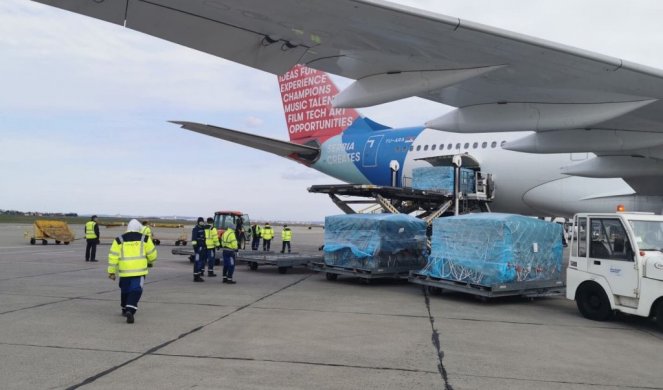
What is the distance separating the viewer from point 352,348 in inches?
267

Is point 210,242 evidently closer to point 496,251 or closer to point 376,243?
point 376,243

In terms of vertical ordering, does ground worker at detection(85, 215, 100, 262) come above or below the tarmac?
above

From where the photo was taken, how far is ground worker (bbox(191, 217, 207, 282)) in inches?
527

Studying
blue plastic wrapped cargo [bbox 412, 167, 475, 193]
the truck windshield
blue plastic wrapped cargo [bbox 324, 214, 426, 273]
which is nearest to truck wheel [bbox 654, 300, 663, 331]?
the truck windshield

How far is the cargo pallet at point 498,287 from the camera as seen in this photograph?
10.7 meters

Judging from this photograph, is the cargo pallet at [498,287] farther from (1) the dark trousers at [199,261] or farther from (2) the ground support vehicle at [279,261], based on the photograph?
(1) the dark trousers at [199,261]

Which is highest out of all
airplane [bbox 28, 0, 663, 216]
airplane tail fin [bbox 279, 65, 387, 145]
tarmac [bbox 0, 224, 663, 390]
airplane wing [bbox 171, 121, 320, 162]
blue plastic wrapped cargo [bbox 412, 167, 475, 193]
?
airplane tail fin [bbox 279, 65, 387, 145]

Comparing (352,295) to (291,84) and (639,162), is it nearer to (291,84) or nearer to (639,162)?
(639,162)

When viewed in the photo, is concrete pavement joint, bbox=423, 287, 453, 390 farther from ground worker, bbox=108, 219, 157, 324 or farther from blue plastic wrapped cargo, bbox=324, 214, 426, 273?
ground worker, bbox=108, 219, 157, 324

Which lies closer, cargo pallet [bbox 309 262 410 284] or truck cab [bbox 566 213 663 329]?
truck cab [bbox 566 213 663 329]

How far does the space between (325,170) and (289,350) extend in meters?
20.0

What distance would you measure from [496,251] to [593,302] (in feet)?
6.88

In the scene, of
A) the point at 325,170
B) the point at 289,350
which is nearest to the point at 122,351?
the point at 289,350

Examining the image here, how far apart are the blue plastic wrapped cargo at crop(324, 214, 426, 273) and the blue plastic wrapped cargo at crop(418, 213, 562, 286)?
156 centimetres
